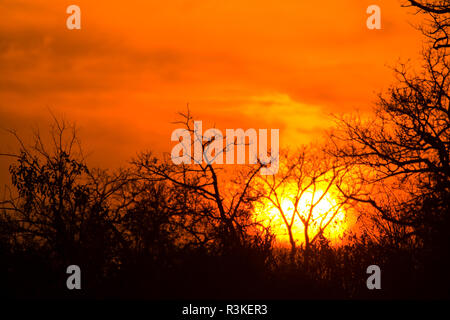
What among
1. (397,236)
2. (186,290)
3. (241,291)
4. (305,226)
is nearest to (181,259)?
(186,290)

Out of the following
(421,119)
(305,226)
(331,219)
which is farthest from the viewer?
(305,226)

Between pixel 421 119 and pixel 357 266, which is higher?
pixel 421 119

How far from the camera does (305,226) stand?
37.4m

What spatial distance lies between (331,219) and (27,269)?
22953 millimetres

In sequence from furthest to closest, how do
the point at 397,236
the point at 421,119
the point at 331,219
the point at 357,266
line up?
the point at 331,219
the point at 357,266
the point at 421,119
the point at 397,236

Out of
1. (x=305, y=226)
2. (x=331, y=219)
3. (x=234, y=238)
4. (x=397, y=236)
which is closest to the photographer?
(x=234, y=238)

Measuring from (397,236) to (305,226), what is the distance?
65.3 ft

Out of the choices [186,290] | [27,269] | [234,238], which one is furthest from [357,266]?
[27,269]

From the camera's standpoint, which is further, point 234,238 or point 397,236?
point 397,236

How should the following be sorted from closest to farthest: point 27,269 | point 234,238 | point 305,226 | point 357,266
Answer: point 27,269, point 234,238, point 357,266, point 305,226
